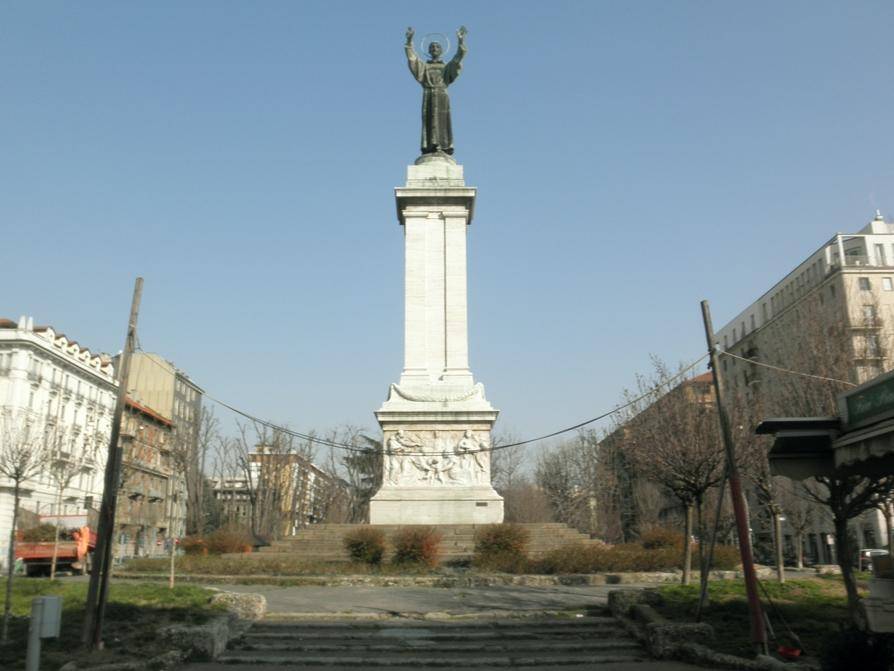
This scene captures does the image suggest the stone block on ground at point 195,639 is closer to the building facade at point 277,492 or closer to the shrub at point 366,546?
the shrub at point 366,546

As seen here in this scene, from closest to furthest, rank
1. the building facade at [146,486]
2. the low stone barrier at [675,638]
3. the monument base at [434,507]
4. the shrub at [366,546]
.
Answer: the low stone barrier at [675,638]
the shrub at [366,546]
the monument base at [434,507]
the building facade at [146,486]

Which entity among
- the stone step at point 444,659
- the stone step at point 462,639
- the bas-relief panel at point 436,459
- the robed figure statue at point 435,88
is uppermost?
the robed figure statue at point 435,88

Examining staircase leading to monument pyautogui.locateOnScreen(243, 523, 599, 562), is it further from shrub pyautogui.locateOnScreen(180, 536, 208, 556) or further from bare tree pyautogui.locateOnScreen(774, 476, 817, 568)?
bare tree pyautogui.locateOnScreen(774, 476, 817, 568)

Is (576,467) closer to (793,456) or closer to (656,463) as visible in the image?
(656,463)

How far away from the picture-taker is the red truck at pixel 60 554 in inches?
1142

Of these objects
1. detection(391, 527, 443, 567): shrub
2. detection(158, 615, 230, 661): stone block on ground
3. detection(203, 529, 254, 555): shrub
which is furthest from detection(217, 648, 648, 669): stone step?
detection(203, 529, 254, 555): shrub

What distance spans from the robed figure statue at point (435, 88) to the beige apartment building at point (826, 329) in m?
16.0

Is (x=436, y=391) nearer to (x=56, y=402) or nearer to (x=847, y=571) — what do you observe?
(x=847, y=571)

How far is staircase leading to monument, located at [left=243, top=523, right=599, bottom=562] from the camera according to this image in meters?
24.4

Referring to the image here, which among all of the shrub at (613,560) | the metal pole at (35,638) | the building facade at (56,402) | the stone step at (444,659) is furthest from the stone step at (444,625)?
the building facade at (56,402)

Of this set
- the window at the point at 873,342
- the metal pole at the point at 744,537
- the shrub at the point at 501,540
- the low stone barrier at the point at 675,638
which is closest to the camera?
the low stone barrier at the point at 675,638

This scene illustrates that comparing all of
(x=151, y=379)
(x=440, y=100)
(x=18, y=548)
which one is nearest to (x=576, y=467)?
(x=151, y=379)

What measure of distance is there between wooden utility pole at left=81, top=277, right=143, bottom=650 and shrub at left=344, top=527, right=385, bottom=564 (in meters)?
10.1

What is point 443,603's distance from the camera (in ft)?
55.2
